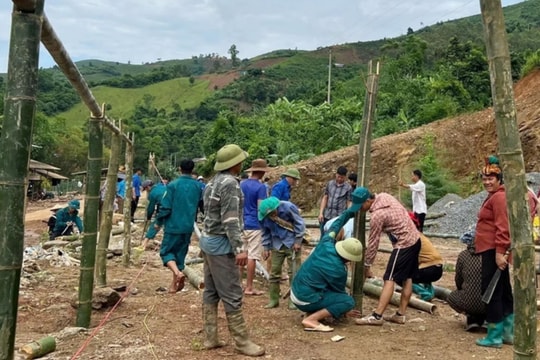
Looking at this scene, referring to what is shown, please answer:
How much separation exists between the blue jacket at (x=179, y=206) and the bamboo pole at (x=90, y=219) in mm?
1441

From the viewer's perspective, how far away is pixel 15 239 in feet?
9.14

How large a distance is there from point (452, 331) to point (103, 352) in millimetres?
3341

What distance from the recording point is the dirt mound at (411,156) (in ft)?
68.0

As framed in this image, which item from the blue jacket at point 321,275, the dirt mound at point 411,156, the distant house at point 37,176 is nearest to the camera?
the blue jacket at point 321,275

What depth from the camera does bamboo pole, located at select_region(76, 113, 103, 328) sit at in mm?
5402

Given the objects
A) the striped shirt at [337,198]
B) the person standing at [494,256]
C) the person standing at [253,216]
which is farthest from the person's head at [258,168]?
the person standing at [494,256]

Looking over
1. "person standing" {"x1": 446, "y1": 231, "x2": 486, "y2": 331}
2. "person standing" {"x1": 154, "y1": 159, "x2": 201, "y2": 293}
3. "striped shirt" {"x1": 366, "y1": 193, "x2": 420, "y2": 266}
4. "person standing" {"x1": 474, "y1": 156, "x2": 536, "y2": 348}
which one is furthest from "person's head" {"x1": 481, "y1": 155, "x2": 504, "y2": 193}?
"person standing" {"x1": 154, "y1": 159, "x2": 201, "y2": 293}

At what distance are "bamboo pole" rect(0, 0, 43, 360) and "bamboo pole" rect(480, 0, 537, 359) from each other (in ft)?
8.09

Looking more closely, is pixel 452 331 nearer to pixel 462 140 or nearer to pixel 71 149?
pixel 462 140

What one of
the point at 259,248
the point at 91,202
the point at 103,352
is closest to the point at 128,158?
the point at 259,248

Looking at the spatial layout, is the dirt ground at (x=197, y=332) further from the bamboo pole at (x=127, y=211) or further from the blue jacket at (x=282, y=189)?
the bamboo pole at (x=127, y=211)

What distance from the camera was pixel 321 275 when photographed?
5.38 m

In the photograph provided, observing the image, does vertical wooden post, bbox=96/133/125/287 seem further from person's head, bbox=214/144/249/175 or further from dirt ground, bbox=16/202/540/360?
person's head, bbox=214/144/249/175

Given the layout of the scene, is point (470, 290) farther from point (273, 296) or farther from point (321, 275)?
point (273, 296)
